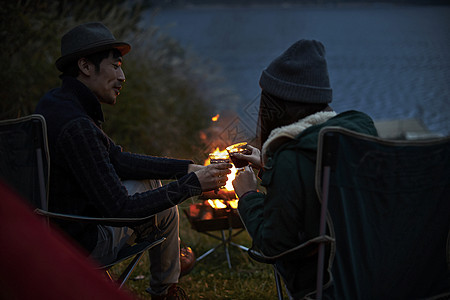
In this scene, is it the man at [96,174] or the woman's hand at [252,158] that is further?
the woman's hand at [252,158]

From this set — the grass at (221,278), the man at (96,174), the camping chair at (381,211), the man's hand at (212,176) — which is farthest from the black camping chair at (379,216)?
the grass at (221,278)

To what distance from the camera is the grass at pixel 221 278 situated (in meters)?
2.97

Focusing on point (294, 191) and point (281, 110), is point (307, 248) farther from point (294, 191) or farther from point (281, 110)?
point (281, 110)

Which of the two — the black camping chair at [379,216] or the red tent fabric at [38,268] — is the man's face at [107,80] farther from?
the black camping chair at [379,216]

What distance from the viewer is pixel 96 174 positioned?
6.43ft

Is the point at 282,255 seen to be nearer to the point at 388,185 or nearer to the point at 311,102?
the point at 388,185

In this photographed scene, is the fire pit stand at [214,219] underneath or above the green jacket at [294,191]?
underneath

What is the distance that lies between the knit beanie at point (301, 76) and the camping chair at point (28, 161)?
0.94 m

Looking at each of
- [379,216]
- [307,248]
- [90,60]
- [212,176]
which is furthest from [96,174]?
[379,216]

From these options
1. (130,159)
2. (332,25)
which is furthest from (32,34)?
(332,25)

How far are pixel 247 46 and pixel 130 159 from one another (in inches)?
1224

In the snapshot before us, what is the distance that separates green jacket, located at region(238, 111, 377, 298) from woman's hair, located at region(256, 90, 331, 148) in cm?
4

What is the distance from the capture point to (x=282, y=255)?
1.60m

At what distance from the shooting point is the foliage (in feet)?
19.9
